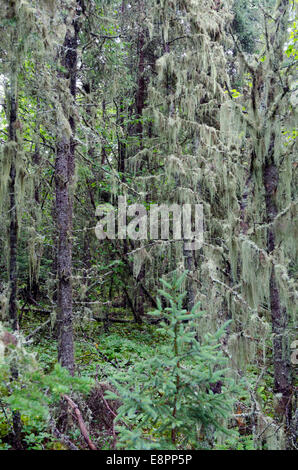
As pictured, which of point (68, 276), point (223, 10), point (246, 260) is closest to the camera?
point (246, 260)

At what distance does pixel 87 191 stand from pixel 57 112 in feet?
17.1

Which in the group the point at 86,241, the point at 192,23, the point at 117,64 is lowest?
the point at 86,241

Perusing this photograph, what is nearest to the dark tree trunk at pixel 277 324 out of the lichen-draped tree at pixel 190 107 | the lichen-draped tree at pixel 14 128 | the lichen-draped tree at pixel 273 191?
the lichen-draped tree at pixel 273 191

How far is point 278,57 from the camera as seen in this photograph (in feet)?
14.2

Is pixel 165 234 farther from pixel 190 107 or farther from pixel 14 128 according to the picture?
pixel 14 128

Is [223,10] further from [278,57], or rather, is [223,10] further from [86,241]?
[86,241]

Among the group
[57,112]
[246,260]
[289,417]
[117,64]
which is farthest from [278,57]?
[289,417]

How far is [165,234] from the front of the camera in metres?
7.88

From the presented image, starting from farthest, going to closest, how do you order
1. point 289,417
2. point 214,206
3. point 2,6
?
point 214,206
point 289,417
point 2,6

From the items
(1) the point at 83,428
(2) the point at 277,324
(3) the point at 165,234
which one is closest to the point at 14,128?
(1) the point at 83,428

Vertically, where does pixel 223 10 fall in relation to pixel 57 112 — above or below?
above

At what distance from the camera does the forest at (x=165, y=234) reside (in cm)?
258

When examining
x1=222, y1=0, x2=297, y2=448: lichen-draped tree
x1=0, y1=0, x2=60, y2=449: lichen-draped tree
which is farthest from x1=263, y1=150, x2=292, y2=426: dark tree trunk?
x1=0, y1=0, x2=60, y2=449: lichen-draped tree

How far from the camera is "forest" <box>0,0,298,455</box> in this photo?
2.58 meters
